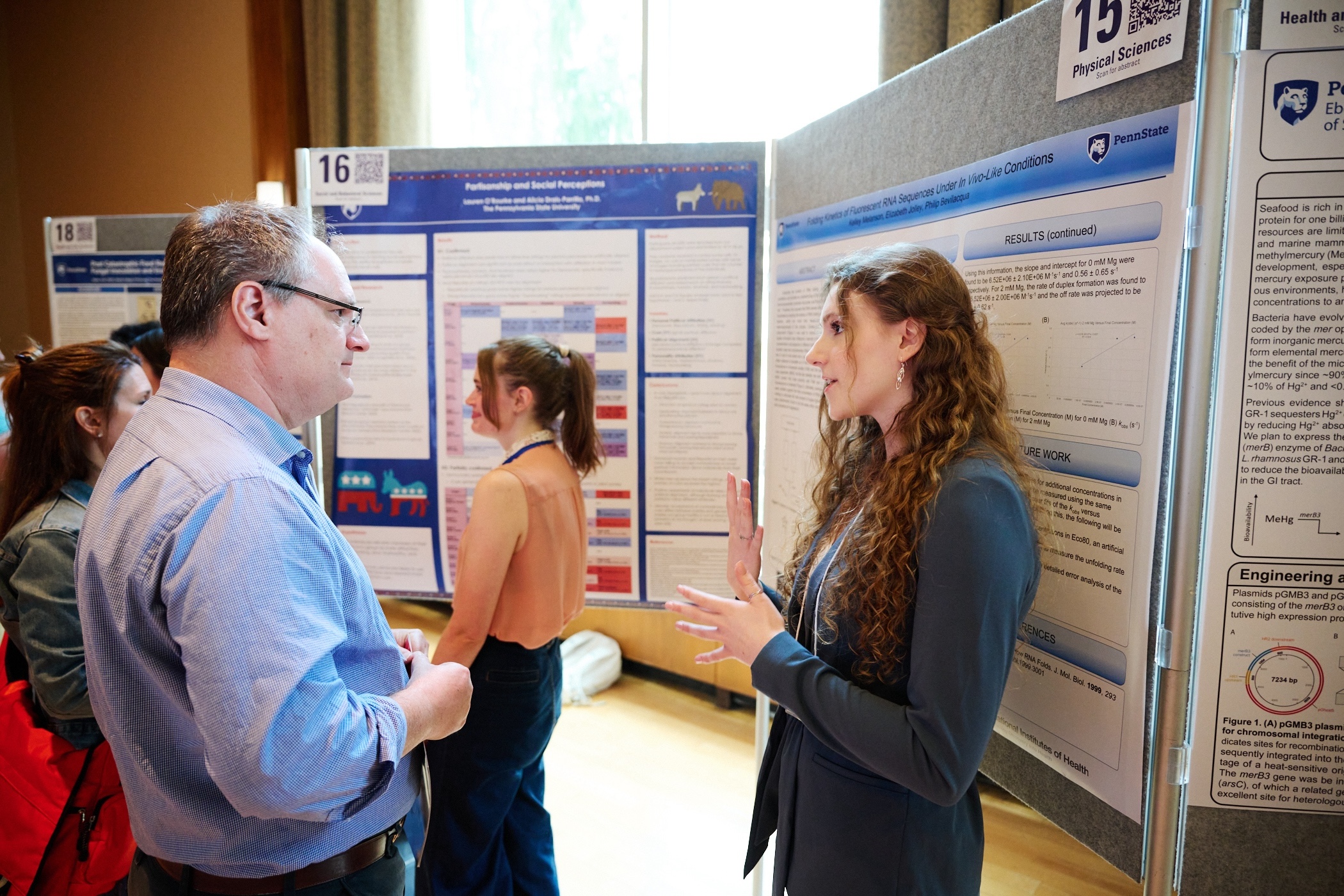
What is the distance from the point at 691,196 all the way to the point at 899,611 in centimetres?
145

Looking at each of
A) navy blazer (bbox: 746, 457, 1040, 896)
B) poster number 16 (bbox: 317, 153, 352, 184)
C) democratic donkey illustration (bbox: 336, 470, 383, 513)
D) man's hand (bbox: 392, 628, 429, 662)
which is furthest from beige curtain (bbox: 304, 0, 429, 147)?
navy blazer (bbox: 746, 457, 1040, 896)

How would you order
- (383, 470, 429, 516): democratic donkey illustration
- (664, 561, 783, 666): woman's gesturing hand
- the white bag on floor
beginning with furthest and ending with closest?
the white bag on floor
(383, 470, 429, 516): democratic donkey illustration
(664, 561, 783, 666): woman's gesturing hand

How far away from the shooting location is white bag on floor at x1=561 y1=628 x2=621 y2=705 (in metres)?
3.65

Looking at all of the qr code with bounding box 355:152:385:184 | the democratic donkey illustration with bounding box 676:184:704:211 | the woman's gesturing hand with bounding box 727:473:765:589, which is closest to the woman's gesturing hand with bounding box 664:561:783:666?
the woman's gesturing hand with bounding box 727:473:765:589

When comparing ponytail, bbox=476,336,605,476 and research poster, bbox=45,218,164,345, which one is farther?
research poster, bbox=45,218,164,345

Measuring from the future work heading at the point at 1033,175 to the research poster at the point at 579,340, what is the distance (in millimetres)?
569

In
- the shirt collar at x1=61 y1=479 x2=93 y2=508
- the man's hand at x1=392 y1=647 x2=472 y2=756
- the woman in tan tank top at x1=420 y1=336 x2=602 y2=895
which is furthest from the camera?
the woman in tan tank top at x1=420 y1=336 x2=602 y2=895

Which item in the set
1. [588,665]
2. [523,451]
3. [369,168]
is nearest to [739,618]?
[523,451]

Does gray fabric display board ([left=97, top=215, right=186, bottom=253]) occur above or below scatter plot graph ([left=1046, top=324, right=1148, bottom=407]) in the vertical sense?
above

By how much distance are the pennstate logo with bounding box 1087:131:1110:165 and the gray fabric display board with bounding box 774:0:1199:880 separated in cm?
2

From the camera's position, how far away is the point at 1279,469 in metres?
1.01

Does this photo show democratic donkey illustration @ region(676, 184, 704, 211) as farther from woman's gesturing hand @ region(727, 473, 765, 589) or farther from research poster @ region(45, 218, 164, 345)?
research poster @ region(45, 218, 164, 345)

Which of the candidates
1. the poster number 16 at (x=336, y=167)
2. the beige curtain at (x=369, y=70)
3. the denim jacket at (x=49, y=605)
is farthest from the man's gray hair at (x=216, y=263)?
the beige curtain at (x=369, y=70)

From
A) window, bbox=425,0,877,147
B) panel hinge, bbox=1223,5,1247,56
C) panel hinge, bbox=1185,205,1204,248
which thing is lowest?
panel hinge, bbox=1185,205,1204,248
